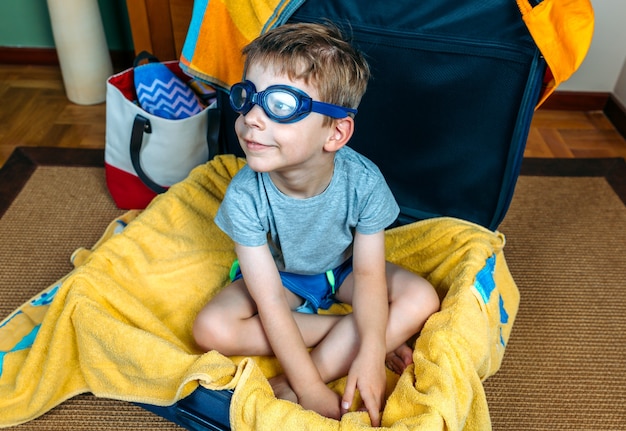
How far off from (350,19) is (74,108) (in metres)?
1.07

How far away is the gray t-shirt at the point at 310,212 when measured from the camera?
0.91 m

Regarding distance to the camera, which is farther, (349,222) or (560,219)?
(560,219)

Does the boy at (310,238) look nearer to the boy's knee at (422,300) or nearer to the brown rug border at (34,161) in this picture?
the boy's knee at (422,300)

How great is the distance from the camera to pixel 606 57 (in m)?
1.78

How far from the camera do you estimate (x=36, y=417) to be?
3.19ft

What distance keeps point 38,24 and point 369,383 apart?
1635 mm

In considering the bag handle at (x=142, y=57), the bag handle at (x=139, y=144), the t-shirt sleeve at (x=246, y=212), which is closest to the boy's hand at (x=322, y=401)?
the t-shirt sleeve at (x=246, y=212)

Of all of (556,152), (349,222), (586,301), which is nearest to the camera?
(349,222)

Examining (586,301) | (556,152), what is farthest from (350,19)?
(556,152)

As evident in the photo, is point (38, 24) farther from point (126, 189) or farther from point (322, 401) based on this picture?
point (322, 401)

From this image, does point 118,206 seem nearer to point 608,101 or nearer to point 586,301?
point 586,301

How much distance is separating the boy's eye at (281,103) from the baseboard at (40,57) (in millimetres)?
1333

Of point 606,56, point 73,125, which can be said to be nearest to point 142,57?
point 73,125

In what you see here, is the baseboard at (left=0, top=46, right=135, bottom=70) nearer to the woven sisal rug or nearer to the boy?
the woven sisal rug
